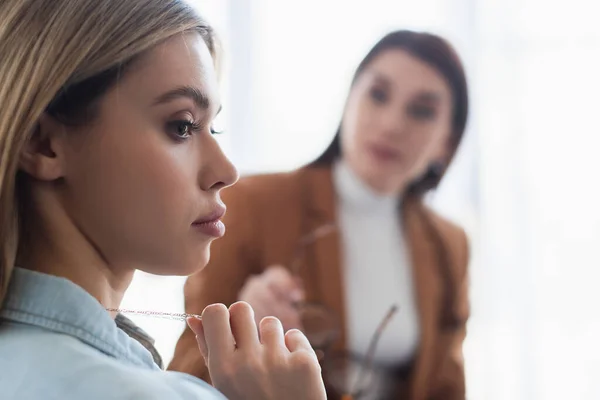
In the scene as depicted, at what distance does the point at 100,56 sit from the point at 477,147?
1412 mm

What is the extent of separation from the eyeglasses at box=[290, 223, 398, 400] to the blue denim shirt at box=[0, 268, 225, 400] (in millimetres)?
1013

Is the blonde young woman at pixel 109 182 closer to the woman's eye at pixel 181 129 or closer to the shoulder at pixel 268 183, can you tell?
the woman's eye at pixel 181 129

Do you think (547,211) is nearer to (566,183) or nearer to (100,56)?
(566,183)

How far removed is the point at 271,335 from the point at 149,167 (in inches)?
6.3

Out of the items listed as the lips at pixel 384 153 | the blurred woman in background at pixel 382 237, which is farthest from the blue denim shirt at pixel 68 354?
the lips at pixel 384 153

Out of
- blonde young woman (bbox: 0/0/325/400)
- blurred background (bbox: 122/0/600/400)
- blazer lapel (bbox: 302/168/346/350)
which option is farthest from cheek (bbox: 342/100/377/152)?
blonde young woman (bbox: 0/0/325/400)

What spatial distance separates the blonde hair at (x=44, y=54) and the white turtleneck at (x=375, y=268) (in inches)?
43.5

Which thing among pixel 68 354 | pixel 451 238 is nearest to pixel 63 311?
pixel 68 354

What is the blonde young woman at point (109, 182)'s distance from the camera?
1.92 feet

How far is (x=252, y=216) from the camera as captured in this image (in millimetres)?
1585

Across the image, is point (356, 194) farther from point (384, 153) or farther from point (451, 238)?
point (451, 238)

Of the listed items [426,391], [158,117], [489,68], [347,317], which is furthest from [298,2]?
[158,117]

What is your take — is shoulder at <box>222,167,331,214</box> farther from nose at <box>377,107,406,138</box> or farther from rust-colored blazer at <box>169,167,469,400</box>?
nose at <box>377,107,406,138</box>

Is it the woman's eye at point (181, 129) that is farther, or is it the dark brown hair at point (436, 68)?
the dark brown hair at point (436, 68)
